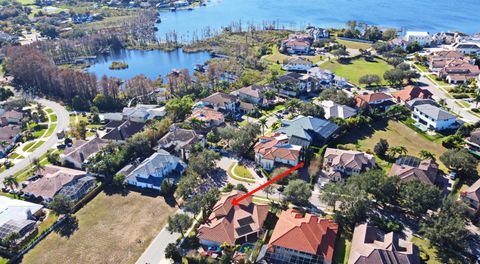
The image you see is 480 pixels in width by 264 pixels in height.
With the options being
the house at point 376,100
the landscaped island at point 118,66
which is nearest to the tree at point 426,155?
the house at point 376,100


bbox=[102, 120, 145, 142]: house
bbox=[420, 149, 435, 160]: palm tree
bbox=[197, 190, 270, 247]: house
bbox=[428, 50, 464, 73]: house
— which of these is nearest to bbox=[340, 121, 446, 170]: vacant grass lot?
bbox=[420, 149, 435, 160]: palm tree

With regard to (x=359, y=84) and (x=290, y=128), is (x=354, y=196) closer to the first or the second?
(x=290, y=128)

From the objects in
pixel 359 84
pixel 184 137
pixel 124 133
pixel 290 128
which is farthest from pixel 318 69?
pixel 124 133

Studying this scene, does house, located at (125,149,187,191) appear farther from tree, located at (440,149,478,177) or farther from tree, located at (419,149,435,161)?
tree, located at (440,149,478,177)

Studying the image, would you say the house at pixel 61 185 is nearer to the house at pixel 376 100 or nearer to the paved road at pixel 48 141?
the paved road at pixel 48 141

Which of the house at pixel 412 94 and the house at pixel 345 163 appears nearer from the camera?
the house at pixel 345 163

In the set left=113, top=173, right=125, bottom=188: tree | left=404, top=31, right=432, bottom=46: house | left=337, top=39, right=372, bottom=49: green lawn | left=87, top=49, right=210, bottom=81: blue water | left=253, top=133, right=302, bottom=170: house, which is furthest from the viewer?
left=337, top=39, right=372, bottom=49: green lawn
